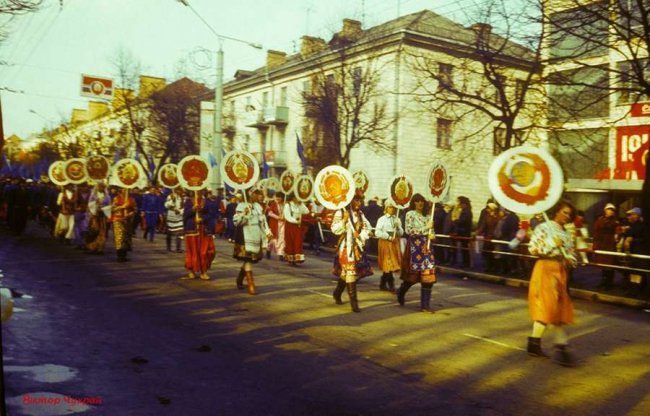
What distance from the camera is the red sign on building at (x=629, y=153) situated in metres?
24.8

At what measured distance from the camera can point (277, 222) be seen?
1936cm

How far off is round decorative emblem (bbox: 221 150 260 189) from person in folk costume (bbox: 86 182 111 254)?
6.03 meters

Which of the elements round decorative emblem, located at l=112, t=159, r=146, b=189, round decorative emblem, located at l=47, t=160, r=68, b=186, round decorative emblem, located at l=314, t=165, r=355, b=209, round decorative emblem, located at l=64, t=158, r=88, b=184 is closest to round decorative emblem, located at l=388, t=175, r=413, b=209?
round decorative emblem, located at l=314, t=165, r=355, b=209

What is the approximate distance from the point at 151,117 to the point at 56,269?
103 feet

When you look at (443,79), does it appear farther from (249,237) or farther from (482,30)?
(249,237)

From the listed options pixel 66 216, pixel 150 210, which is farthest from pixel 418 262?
pixel 150 210

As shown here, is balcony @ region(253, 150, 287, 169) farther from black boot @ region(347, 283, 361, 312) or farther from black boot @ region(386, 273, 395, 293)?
black boot @ region(347, 283, 361, 312)

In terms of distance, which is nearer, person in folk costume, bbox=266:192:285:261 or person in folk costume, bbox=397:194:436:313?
person in folk costume, bbox=397:194:436:313

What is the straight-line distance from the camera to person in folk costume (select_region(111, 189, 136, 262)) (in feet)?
51.3

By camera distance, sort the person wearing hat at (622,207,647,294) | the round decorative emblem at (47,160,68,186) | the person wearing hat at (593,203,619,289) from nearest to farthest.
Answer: the person wearing hat at (622,207,647,294)
the person wearing hat at (593,203,619,289)
the round decorative emblem at (47,160,68,186)

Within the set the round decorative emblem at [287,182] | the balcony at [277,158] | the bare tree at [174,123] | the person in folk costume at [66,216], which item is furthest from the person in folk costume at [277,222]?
the balcony at [277,158]

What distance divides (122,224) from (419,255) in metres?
8.24

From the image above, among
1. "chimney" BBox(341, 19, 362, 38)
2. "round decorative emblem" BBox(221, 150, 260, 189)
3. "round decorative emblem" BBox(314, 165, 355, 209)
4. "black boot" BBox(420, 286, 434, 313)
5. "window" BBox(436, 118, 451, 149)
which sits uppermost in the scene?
"chimney" BBox(341, 19, 362, 38)

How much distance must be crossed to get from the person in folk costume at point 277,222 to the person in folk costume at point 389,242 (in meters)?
6.15
